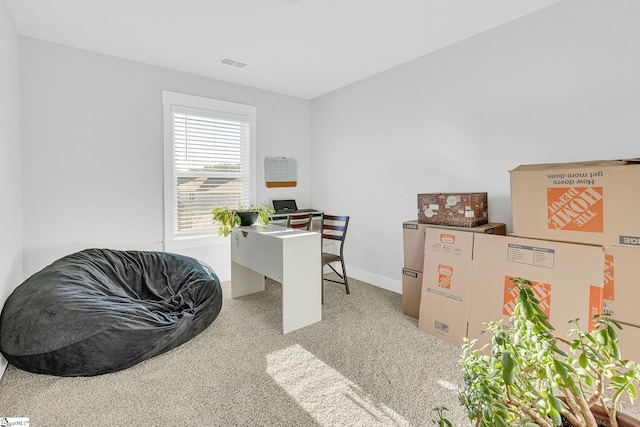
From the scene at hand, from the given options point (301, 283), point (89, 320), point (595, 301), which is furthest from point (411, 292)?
point (89, 320)

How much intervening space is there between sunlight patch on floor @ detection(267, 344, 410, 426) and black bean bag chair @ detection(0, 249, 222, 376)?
0.79 m

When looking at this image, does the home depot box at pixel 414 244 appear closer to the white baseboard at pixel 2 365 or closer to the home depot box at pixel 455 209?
the home depot box at pixel 455 209

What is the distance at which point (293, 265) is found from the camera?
8.71 feet

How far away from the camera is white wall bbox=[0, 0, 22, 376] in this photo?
2.18m

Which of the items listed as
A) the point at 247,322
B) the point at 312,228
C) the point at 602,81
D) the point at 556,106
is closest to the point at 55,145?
the point at 247,322

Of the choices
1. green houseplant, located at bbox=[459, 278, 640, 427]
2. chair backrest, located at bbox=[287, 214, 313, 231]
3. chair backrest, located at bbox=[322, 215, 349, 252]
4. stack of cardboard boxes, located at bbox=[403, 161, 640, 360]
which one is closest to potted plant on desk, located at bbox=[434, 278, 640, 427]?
green houseplant, located at bbox=[459, 278, 640, 427]

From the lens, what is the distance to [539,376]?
0.65m


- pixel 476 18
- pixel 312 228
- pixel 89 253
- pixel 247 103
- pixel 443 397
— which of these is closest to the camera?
pixel 443 397

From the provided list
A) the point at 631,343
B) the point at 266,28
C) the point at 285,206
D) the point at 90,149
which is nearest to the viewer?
the point at 631,343

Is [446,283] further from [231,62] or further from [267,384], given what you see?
[231,62]

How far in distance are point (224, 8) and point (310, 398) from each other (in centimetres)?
283

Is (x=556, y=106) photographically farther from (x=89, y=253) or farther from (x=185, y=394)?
(x=89, y=253)

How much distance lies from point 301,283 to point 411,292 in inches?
41.2

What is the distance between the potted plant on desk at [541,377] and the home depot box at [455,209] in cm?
198
